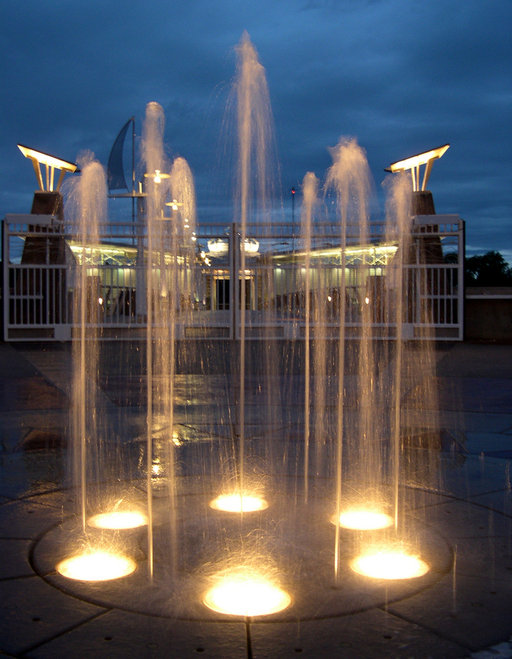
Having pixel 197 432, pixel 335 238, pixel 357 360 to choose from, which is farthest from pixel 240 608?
pixel 335 238

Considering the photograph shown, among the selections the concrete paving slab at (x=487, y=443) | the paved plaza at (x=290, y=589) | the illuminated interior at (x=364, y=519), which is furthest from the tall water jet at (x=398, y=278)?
the concrete paving slab at (x=487, y=443)

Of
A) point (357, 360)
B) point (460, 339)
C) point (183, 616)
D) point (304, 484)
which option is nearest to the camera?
point (183, 616)

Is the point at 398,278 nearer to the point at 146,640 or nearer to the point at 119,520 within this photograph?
the point at 119,520

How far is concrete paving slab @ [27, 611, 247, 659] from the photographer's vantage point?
241cm

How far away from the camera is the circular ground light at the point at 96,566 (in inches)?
125

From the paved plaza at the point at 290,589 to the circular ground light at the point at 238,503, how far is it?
0.40 feet

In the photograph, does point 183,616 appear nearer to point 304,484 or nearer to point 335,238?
point 304,484

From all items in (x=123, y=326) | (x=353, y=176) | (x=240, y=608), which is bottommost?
(x=240, y=608)

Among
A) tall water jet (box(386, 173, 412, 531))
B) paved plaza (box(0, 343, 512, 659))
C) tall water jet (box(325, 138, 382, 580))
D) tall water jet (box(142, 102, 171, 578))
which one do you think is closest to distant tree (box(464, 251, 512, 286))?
tall water jet (box(386, 173, 412, 531))

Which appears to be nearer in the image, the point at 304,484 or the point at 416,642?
the point at 416,642

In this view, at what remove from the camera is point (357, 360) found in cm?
1514

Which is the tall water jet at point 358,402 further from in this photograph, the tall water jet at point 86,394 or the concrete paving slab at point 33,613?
the tall water jet at point 86,394

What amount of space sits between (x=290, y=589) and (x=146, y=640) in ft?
2.41

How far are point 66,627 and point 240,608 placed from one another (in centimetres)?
70
